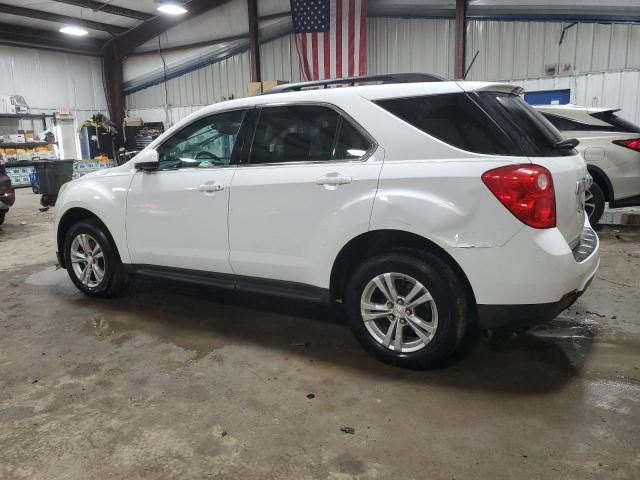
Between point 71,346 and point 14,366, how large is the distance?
345mm

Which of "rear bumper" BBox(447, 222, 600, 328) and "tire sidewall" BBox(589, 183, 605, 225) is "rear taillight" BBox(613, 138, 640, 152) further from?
"rear bumper" BBox(447, 222, 600, 328)

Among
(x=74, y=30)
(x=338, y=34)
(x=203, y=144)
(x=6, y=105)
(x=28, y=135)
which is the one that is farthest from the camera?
(x=28, y=135)

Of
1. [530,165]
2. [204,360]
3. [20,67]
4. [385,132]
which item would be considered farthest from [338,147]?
[20,67]

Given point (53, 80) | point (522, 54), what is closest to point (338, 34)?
point (522, 54)

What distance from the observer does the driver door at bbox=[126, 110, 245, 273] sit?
3260mm

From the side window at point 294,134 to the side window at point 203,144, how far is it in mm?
220

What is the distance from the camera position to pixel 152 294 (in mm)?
4352

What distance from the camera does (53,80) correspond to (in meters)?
16.9

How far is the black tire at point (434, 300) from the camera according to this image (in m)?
2.53

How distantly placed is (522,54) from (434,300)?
968 cm

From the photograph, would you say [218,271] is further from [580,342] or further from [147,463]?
[580,342]

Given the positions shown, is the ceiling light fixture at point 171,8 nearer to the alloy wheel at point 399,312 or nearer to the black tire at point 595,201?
the black tire at point 595,201

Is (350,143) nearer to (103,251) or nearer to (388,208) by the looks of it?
(388,208)

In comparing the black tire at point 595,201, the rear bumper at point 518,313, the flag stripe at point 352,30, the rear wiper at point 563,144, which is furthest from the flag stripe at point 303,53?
the rear bumper at point 518,313
